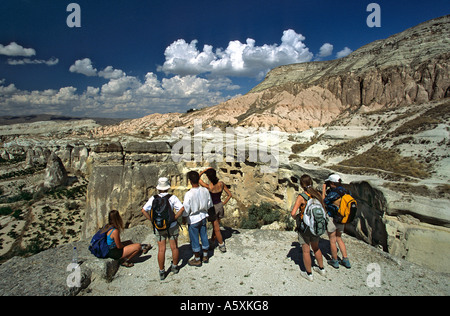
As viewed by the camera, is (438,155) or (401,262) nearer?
(401,262)

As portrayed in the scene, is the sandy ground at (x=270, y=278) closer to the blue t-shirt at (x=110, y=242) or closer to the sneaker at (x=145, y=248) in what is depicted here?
the sneaker at (x=145, y=248)

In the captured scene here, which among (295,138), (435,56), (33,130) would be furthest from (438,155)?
(33,130)

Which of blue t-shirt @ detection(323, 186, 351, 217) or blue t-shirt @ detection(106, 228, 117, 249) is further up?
blue t-shirt @ detection(323, 186, 351, 217)

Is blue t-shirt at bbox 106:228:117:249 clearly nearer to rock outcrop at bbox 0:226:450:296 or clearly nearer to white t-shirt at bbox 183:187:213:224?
rock outcrop at bbox 0:226:450:296

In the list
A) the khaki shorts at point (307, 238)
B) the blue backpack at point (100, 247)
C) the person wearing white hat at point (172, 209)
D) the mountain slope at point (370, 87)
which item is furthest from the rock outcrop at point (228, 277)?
the mountain slope at point (370, 87)

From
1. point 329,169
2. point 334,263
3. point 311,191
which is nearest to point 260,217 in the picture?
point 329,169

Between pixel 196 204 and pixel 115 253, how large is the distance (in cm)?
132

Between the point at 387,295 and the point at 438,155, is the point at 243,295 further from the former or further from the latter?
the point at 438,155

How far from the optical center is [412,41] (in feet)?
91.5

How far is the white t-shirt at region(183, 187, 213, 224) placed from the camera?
10.3ft

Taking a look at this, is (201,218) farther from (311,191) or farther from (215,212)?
(311,191)

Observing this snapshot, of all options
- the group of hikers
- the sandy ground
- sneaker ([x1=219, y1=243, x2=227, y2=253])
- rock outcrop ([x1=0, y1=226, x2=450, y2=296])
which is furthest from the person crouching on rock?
sneaker ([x1=219, y1=243, x2=227, y2=253])

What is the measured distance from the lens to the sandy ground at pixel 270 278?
2826 millimetres
